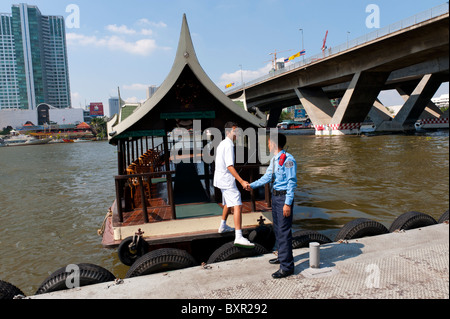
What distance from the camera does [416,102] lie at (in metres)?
37.7

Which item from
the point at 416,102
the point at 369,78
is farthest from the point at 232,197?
the point at 416,102

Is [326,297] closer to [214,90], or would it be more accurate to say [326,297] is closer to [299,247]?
[299,247]

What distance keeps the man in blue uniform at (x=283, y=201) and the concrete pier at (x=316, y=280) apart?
0.75 feet

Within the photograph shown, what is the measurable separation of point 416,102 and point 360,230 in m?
38.8

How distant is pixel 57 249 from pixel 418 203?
39.4 ft

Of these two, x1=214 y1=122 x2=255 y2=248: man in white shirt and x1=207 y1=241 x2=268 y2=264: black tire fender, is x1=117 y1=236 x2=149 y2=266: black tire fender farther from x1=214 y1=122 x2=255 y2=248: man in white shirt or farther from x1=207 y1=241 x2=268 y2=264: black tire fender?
x1=214 y1=122 x2=255 y2=248: man in white shirt

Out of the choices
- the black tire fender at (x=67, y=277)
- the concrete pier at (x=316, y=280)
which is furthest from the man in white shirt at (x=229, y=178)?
the black tire fender at (x=67, y=277)

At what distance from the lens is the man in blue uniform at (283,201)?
420 centimetres

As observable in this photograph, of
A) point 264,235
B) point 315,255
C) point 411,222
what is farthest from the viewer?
point 411,222

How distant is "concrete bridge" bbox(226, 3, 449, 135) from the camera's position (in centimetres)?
2566

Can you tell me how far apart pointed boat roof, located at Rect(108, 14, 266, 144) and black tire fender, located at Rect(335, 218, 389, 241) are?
279 cm

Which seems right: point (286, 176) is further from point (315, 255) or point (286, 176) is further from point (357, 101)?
point (357, 101)

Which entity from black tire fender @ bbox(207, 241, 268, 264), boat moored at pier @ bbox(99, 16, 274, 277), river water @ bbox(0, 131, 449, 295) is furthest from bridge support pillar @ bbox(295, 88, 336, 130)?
black tire fender @ bbox(207, 241, 268, 264)

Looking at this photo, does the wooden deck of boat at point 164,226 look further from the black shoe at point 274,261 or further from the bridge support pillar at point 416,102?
the bridge support pillar at point 416,102
